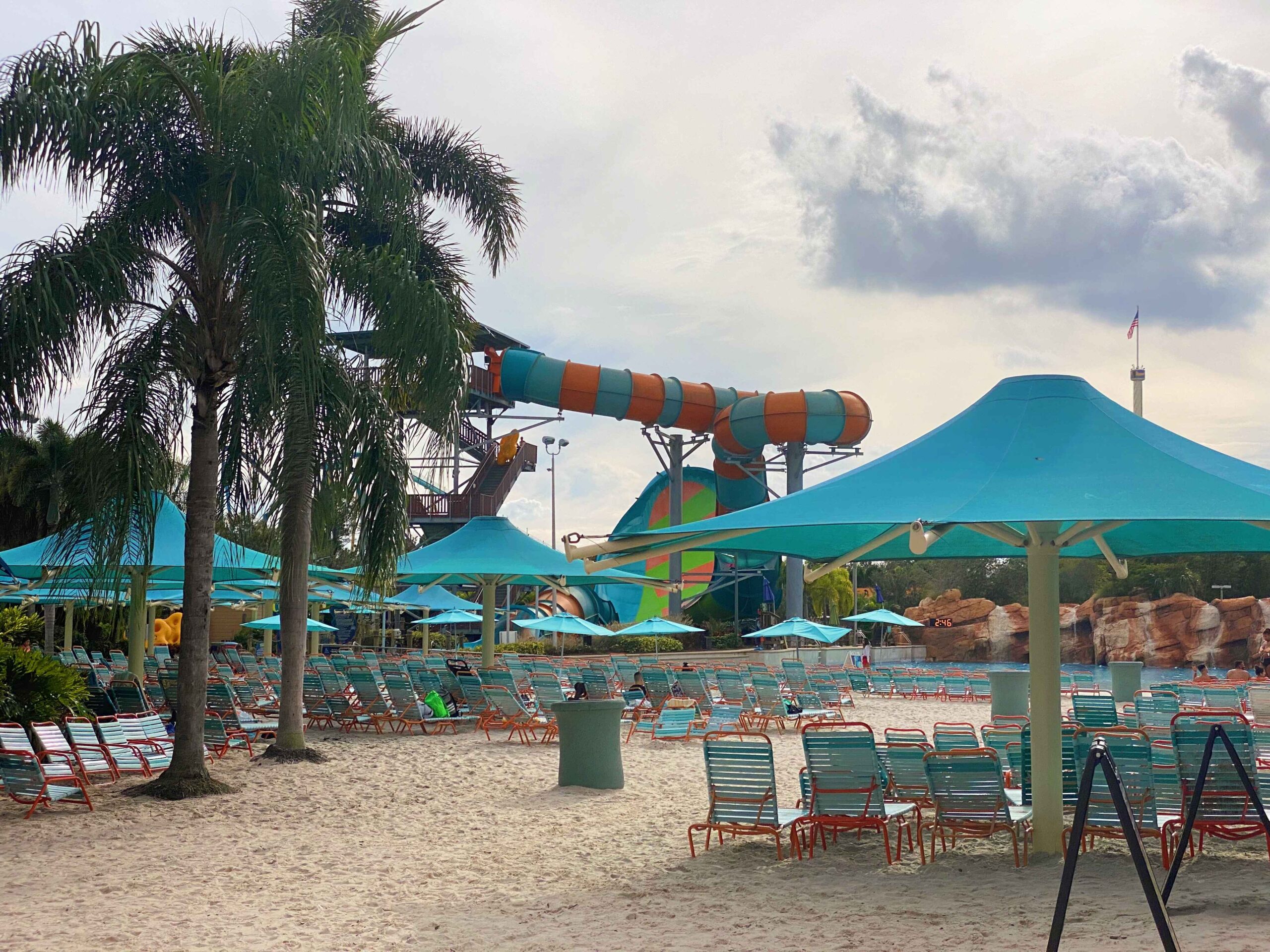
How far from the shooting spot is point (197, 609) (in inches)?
411

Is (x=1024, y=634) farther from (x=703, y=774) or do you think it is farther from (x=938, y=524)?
(x=938, y=524)

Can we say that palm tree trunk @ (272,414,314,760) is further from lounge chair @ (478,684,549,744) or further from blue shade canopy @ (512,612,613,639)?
blue shade canopy @ (512,612,613,639)

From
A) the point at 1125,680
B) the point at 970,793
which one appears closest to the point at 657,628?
the point at 1125,680

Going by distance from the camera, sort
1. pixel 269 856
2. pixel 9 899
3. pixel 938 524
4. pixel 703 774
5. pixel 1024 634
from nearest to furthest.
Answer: pixel 938 524
pixel 9 899
pixel 269 856
pixel 703 774
pixel 1024 634

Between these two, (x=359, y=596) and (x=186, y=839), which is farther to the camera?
(x=359, y=596)

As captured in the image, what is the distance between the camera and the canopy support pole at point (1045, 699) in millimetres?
7465

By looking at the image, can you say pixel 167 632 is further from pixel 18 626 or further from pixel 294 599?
pixel 294 599

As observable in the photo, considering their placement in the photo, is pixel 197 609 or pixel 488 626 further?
pixel 488 626

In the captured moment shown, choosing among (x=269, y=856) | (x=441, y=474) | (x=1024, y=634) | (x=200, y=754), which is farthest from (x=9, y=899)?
(x=1024, y=634)

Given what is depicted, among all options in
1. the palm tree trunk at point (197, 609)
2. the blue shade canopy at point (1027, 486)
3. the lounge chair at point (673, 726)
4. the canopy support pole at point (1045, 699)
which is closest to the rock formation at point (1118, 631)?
the lounge chair at point (673, 726)

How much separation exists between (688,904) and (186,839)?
13.4 feet

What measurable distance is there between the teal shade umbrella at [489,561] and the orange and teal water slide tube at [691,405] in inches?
→ 611

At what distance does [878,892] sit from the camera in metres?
6.98

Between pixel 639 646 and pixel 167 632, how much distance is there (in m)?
13.5
